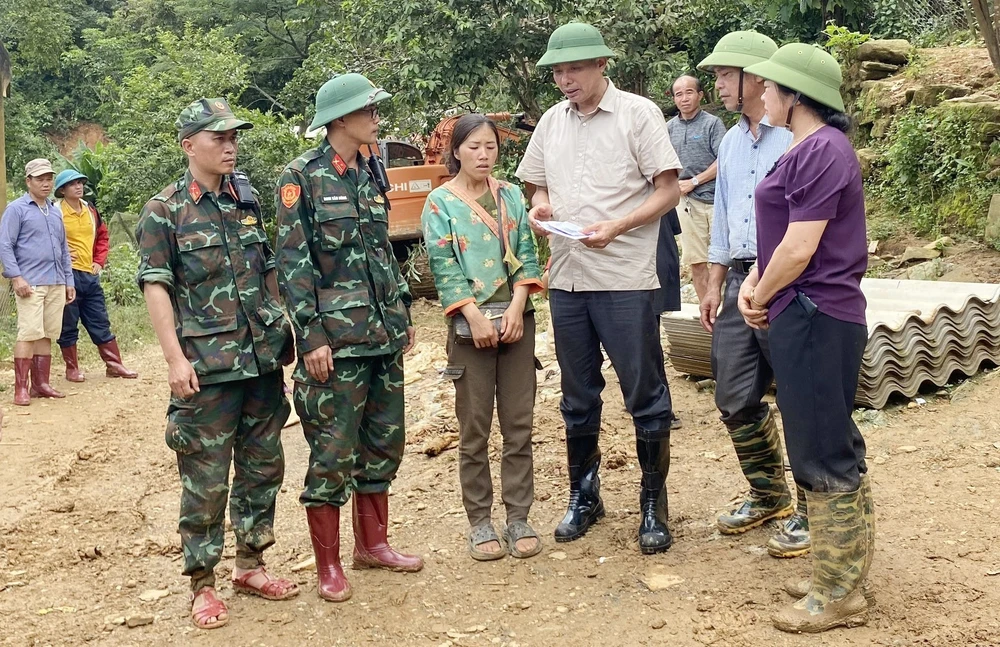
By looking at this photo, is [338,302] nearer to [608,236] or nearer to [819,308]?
[608,236]

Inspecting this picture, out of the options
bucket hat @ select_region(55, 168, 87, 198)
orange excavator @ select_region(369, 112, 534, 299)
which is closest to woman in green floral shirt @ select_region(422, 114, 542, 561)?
bucket hat @ select_region(55, 168, 87, 198)

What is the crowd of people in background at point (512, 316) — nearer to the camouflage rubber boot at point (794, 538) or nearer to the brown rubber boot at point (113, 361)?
the camouflage rubber boot at point (794, 538)

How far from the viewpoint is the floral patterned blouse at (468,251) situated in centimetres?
437

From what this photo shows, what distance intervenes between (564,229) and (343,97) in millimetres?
1050

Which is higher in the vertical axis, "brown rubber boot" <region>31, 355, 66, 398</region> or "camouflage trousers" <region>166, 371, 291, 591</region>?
"camouflage trousers" <region>166, 371, 291, 591</region>

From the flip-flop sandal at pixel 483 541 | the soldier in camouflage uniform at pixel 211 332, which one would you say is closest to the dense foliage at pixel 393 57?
the soldier in camouflage uniform at pixel 211 332

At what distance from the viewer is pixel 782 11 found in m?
13.5

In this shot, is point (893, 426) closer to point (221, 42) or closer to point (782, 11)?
point (782, 11)

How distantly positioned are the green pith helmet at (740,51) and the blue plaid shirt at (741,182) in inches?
9.8

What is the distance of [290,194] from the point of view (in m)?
3.96

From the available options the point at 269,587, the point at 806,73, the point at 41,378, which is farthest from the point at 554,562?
the point at 41,378

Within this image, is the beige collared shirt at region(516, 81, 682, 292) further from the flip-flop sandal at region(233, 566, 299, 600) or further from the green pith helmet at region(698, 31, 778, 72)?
the flip-flop sandal at region(233, 566, 299, 600)

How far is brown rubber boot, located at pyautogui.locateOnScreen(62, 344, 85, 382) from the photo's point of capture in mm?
9586

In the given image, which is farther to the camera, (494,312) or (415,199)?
(415,199)
